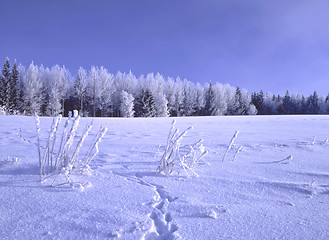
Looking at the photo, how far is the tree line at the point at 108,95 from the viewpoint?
2730 cm

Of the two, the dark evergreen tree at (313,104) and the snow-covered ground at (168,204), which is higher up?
the dark evergreen tree at (313,104)

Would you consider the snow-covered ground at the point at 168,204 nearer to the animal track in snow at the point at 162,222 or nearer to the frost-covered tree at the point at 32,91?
the animal track in snow at the point at 162,222

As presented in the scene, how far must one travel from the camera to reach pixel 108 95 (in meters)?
30.5

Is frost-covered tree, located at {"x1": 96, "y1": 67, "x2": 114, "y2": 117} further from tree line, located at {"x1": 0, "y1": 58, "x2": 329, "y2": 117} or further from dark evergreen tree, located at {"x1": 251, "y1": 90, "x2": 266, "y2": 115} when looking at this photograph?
dark evergreen tree, located at {"x1": 251, "y1": 90, "x2": 266, "y2": 115}

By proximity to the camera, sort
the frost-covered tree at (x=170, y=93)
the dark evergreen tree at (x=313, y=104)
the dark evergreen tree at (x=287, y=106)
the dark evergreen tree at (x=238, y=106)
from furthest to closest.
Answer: the dark evergreen tree at (x=287, y=106) < the dark evergreen tree at (x=313, y=104) < the dark evergreen tree at (x=238, y=106) < the frost-covered tree at (x=170, y=93)

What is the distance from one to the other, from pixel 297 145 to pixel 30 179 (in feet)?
11.4

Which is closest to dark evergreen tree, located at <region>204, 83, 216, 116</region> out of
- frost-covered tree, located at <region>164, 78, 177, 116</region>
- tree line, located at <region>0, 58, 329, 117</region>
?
tree line, located at <region>0, 58, 329, 117</region>

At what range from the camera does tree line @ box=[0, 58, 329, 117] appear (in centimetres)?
2730

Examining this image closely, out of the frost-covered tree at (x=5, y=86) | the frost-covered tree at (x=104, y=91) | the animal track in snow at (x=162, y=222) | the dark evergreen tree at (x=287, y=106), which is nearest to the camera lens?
the animal track in snow at (x=162, y=222)

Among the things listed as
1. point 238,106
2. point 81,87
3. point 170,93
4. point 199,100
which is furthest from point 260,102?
point 81,87

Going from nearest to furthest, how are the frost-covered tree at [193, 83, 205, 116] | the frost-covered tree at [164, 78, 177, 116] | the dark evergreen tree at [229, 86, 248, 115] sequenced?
the frost-covered tree at [164, 78, 177, 116] < the frost-covered tree at [193, 83, 205, 116] < the dark evergreen tree at [229, 86, 248, 115]

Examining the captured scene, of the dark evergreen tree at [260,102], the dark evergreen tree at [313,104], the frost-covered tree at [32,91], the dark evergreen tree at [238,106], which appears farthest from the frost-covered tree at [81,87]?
the dark evergreen tree at [313,104]

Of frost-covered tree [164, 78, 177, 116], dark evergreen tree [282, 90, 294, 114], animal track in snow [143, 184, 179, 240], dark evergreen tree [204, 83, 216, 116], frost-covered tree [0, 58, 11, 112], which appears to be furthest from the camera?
dark evergreen tree [282, 90, 294, 114]

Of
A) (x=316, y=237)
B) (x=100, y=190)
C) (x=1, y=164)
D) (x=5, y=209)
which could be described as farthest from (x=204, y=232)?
(x=1, y=164)
